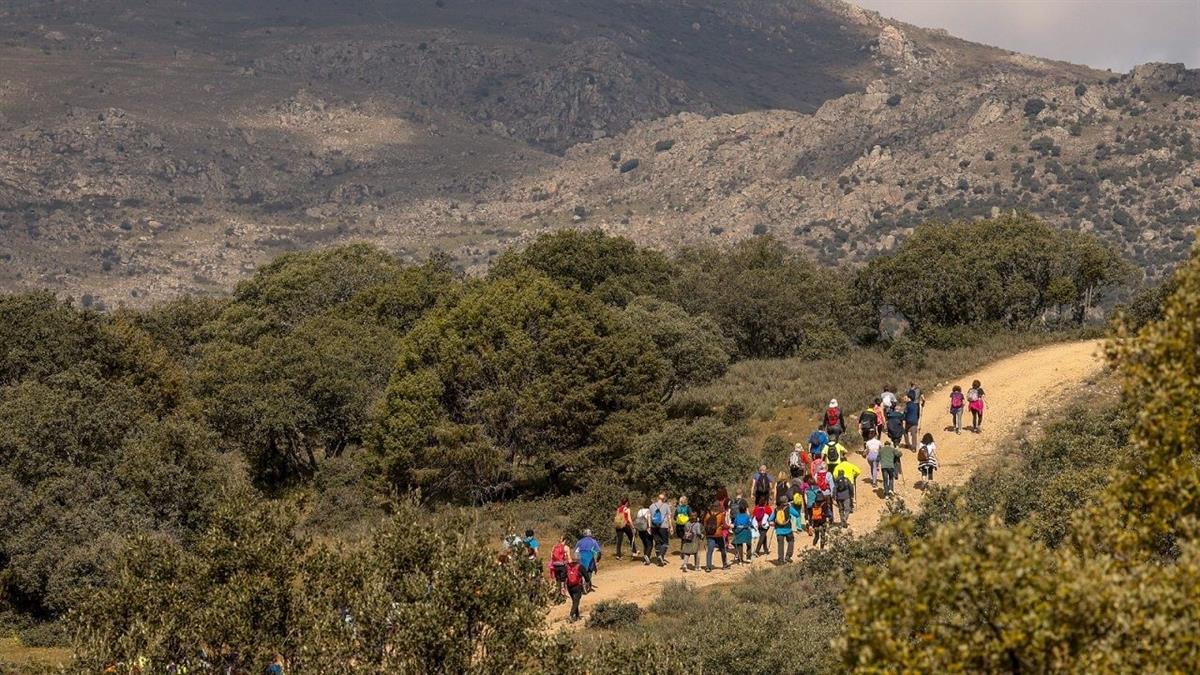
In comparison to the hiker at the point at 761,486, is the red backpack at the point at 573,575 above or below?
below

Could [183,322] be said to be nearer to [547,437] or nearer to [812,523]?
[547,437]

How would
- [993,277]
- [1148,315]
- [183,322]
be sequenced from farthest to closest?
[183,322] < [993,277] < [1148,315]

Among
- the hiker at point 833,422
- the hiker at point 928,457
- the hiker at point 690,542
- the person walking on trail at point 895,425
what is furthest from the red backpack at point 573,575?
the person walking on trail at point 895,425

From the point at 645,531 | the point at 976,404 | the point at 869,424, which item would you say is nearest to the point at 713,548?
the point at 645,531

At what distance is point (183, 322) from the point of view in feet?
256

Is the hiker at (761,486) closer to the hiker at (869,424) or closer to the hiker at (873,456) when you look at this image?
the hiker at (873,456)

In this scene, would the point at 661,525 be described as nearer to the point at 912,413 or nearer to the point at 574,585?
the point at 574,585

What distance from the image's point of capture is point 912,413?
110 feet

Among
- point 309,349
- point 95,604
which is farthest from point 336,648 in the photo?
point 309,349

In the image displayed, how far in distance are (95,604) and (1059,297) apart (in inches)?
1708

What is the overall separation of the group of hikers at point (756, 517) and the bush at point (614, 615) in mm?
462

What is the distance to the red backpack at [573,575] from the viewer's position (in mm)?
24891

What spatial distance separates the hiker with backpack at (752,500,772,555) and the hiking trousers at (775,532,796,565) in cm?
38

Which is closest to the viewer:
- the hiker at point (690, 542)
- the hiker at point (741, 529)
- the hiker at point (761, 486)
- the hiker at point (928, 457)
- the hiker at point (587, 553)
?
the hiker at point (587, 553)
